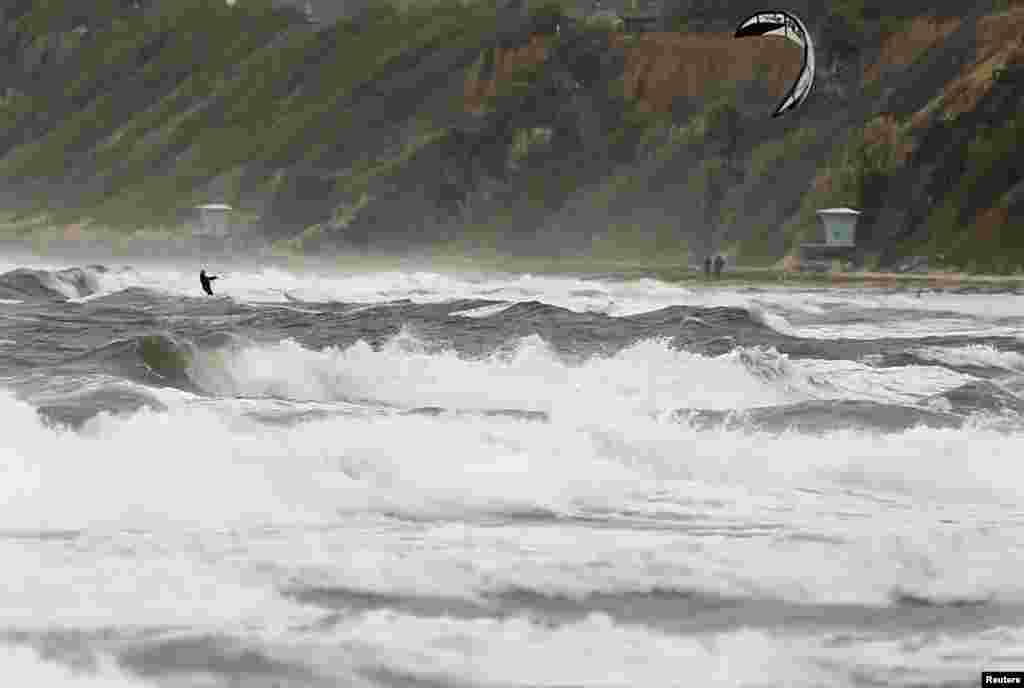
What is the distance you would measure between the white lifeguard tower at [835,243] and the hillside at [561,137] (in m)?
1.04

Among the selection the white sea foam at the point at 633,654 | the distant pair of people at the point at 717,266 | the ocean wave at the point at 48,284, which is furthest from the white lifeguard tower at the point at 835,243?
the white sea foam at the point at 633,654

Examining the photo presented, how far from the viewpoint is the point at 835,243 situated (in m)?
82.4

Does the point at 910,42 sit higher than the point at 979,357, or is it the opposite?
the point at 910,42

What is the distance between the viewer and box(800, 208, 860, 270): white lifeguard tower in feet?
268

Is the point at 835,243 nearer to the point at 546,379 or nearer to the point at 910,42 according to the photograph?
the point at 910,42

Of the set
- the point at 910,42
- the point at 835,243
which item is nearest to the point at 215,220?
the point at 910,42

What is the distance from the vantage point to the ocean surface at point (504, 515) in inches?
616

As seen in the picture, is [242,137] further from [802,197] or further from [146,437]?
[146,437]

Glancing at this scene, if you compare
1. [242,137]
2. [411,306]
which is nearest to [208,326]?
[411,306]

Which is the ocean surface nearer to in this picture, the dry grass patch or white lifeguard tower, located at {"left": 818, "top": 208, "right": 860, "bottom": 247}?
white lifeguard tower, located at {"left": 818, "top": 208, "right": 860, "bottom": 247}

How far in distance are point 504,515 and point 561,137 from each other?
94295mm

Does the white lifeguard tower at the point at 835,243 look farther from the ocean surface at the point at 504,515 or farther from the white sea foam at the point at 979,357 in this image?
the ocean surface at the point at 504,515

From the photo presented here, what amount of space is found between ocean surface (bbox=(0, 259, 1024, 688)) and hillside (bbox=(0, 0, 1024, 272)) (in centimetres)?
4532

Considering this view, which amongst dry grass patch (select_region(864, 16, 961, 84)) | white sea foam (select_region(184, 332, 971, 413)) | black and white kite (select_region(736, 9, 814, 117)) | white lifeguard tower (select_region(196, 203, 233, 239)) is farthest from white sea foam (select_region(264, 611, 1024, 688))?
white lifeguard tower (select_region(196, 203, 233, 239))
